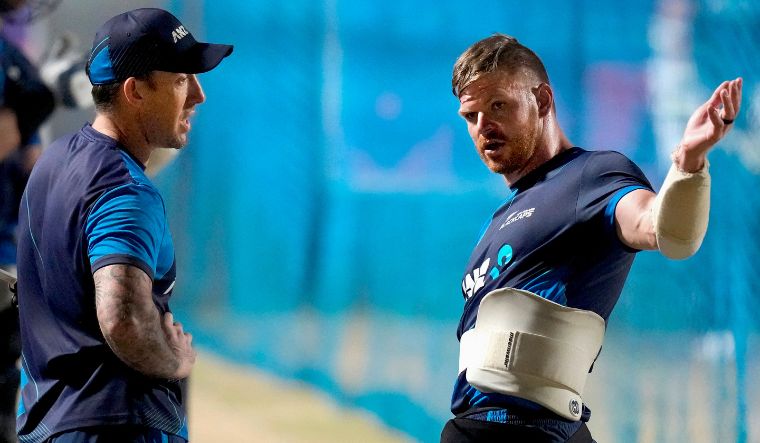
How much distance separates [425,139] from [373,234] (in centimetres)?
34

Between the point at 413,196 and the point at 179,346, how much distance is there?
1599 mm

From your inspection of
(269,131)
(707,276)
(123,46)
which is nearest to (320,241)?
(269,131)

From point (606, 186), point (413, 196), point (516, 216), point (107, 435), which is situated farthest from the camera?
point (413, 196)

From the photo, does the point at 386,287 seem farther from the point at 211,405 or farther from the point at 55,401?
the point at 55,401

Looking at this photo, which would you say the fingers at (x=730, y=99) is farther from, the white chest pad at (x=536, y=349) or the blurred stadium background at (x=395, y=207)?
the blurred stadium background at (x=395, y=207)

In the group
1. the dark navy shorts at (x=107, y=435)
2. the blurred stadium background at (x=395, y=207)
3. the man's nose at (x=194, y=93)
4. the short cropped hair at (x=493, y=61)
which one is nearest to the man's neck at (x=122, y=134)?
the man's nose at (x=194, y=93)

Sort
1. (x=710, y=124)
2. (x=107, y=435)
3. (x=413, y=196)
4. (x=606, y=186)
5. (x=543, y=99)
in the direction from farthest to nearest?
(x=413, y=196)
(x=543, y=99)
(x=606, y=186)
(x=107, y=435)
(x=710, y=124)

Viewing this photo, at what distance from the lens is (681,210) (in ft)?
4.38

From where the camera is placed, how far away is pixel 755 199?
8.95 feet

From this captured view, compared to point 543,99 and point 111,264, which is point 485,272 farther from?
point 111,264

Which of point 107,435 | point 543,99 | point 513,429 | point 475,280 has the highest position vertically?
point 543,99

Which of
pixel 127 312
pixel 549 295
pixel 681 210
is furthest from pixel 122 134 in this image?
pixel 681 210

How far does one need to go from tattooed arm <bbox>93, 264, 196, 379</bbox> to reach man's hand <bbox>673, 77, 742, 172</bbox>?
2.55ft

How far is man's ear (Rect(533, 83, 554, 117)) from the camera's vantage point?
175cm
